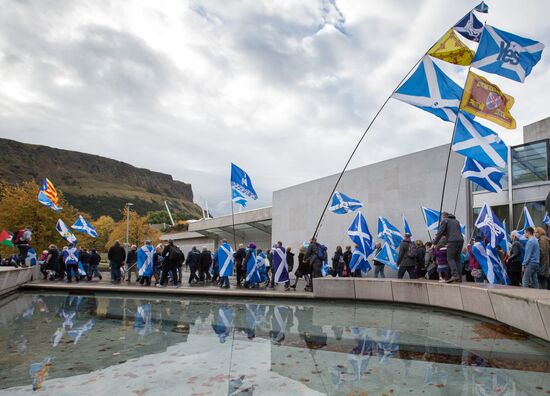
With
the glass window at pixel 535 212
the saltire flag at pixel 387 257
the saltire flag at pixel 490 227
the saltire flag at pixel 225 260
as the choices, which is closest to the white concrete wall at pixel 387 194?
the glass window at pixel 535 212

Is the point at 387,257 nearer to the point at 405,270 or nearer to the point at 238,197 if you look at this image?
the point at 405,270

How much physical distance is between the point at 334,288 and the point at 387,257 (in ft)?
16.9

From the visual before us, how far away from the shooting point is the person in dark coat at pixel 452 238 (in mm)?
8906

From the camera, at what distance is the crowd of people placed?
8977 millimetres

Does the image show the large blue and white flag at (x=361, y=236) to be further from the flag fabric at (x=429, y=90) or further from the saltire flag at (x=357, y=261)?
the flag fabric at (x=429, y=90)

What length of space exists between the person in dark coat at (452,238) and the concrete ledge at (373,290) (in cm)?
184

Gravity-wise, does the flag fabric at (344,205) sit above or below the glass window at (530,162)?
below

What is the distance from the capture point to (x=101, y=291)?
13.9m

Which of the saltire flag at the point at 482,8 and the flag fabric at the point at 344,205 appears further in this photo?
the flag fabric at the point at 344,205

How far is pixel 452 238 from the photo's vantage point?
894 cm

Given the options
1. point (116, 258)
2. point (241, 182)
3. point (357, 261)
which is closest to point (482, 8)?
point (357, 261)

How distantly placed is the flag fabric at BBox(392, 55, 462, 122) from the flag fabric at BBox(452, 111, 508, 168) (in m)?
0.68

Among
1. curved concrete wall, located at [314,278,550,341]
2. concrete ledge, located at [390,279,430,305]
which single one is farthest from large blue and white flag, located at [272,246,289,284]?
concrete ledge, located at [390,279,430,305]

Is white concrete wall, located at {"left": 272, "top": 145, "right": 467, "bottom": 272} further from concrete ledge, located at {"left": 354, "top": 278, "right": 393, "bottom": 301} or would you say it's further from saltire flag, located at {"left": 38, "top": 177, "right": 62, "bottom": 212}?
saltire flag, located at {"left": 38, "top": 177, "right": 62, "bottom": 212}
